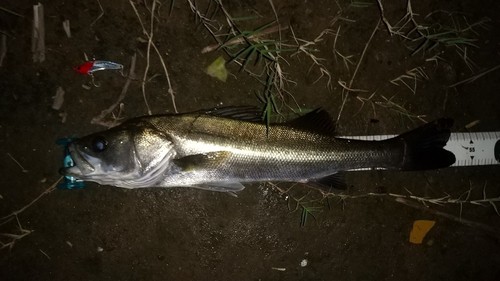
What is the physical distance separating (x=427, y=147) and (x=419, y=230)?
98cm

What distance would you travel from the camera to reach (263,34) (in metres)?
2.86

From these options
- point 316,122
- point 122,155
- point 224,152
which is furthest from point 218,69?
point 122,155

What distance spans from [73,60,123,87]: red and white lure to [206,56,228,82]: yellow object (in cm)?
75

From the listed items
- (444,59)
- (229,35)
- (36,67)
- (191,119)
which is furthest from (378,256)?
(36,67)

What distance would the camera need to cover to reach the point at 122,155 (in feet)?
7.49

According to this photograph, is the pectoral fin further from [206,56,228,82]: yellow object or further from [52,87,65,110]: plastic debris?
[52,87,65,110]: plastic debris

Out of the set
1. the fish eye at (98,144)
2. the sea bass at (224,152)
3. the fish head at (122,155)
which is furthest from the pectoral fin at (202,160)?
the fish eye at (98,144)

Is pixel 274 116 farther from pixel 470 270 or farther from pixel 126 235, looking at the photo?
pixel 470 270

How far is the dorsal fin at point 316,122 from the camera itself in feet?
8.38

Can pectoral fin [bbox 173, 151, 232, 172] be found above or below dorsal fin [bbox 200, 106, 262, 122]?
below

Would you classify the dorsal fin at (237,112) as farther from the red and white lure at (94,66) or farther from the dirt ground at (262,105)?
the red and white lure at (94,66)

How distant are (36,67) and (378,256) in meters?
3.47

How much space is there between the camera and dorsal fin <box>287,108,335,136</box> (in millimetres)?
2555

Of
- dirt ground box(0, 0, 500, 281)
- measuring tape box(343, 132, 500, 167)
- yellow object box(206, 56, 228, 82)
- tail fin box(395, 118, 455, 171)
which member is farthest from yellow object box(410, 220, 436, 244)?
yellow object box(206, 56, 228, 82)
